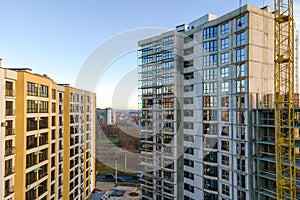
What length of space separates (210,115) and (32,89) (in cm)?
1473

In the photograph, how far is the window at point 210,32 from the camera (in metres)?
19.7

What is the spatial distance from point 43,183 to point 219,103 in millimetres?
16134

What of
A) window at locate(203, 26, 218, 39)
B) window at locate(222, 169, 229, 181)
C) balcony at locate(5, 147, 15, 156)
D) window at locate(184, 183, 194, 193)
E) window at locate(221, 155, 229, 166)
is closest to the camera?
balcony at locate(5, 147, 15, 156)

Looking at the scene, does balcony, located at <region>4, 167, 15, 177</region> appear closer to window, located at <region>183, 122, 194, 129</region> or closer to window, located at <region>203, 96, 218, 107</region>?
window, located at <region>183, 122, 194, 129</region>

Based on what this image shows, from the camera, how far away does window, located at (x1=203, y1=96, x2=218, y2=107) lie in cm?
1966

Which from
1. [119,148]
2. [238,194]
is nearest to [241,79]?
[238,194]

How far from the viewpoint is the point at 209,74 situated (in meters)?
20.1

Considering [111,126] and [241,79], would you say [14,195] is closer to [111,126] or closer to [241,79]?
[241,79]

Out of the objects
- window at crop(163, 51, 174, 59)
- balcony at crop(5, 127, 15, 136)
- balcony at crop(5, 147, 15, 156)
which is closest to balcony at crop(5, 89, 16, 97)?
balcony at crop(5, 127, 15, 136)

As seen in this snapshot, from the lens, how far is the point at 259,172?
16.6 m

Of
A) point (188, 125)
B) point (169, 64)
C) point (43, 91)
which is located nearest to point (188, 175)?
point (188, 125)

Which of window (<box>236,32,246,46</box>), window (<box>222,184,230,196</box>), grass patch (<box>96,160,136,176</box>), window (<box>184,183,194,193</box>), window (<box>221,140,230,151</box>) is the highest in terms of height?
window (<box>236,32,246,46</box>)

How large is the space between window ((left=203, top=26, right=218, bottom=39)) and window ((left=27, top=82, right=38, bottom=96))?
49.2 ft

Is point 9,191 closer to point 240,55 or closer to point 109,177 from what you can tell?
point 240,55
